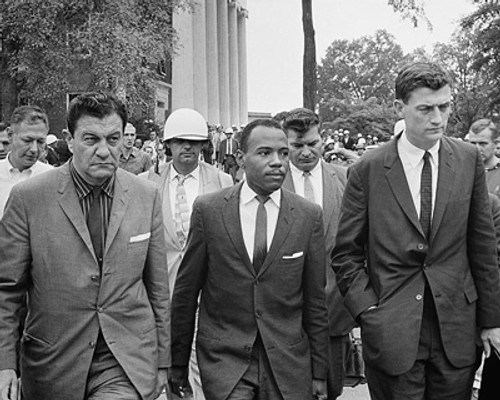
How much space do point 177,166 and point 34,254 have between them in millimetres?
2837

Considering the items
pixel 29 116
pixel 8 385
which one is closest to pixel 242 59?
pixel 29 116

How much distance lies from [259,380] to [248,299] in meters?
0.45

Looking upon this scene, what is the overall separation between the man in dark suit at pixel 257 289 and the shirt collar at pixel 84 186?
587 mm

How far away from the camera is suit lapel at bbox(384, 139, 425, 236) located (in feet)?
14.6

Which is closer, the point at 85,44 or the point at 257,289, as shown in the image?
the point at 257,289

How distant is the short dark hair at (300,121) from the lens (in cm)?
599

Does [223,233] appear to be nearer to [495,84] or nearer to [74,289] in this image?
[74,289]

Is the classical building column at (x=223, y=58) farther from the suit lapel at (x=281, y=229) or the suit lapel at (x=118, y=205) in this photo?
the suit lapel at (x=118, y=205)

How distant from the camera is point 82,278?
4145 millimetres

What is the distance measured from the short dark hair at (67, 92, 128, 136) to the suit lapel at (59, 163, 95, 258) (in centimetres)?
28

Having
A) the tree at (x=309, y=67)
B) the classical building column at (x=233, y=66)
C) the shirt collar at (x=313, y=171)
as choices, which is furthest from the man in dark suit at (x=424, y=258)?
the classical building column at (x=233, y=66)

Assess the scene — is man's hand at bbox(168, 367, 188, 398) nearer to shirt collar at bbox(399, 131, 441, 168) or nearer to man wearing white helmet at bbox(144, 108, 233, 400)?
shirt collar at bbox(399, 131, 441, 168)

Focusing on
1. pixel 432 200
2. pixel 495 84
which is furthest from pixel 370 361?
pixel 495 84

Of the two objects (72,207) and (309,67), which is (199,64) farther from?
(72,207)
